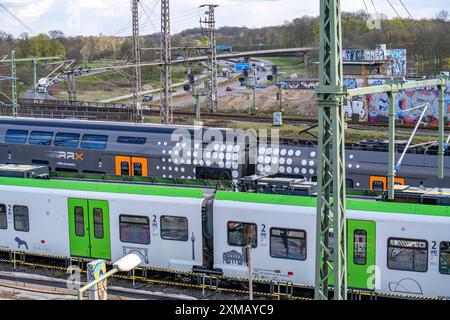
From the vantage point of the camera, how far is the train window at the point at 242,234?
1812cm

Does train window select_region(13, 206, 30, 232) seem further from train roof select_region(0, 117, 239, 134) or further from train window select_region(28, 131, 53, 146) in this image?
train window select_region(28, 131, 53, 146)

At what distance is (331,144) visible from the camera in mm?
11555

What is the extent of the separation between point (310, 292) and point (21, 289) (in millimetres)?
8214

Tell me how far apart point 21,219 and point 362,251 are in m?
10.9

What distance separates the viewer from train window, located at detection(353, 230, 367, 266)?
54.8 ft

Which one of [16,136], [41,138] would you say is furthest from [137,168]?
[16,136]

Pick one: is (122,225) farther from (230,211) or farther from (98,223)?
(230,211)

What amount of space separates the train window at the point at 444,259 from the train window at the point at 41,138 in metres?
21.6

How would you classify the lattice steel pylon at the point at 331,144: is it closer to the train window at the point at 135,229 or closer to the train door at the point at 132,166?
the train window at the point at 135,229

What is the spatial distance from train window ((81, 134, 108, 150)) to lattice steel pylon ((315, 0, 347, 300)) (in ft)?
67.4

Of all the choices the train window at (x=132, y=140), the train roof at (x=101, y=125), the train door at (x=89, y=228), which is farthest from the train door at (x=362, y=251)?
the train window at (x=132, y=140)

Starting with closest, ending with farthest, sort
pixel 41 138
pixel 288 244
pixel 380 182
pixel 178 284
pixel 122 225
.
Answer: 1. pixel 288 244
2. pixel 178 284
3. pixel 122 225
4. pixel 380 182
5. pixel 41 138
